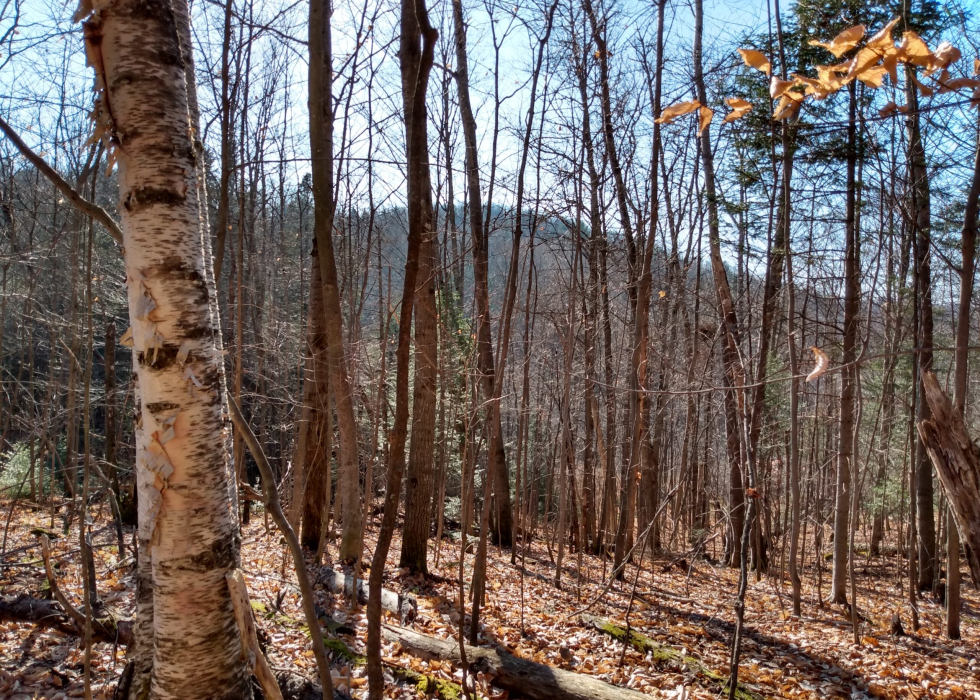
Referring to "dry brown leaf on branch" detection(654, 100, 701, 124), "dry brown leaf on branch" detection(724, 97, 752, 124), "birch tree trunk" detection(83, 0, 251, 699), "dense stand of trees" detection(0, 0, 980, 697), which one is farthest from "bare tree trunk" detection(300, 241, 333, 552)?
"dry brown leaf on branch" detection(724, 97, 752, 124)

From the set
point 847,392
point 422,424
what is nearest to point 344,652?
point 422,424

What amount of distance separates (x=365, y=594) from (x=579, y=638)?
214 centimetres

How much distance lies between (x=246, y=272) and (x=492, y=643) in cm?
1453

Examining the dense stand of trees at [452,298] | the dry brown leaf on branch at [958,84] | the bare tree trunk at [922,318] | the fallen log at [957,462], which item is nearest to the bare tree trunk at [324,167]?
the dense stand of trees at [452,298]

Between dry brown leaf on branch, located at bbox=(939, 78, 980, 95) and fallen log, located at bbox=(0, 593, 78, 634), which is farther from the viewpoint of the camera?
fallen log, located at bbox=(0, 593, 78, 634)

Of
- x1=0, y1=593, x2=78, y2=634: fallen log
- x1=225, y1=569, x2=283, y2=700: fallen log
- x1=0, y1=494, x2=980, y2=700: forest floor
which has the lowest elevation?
x1=0, y1=494, x2=980, y2=700: forest floor

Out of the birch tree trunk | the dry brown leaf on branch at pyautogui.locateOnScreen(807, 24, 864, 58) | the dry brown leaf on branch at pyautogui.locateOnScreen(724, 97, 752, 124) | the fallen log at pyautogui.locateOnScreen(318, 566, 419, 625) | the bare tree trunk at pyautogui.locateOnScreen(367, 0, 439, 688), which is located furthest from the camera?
the fallen log at pyautogui.locateOnScreen(318, 566, 419, 625)

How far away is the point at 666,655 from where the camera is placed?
5.49 metres

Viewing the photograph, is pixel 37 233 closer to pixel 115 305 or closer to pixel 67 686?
pixel 115 305

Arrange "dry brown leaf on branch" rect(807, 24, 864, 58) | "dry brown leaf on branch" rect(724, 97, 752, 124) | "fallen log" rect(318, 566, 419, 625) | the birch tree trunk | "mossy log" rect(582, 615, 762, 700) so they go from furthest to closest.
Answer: "fallen log" rect(318, 566, 419, 625)
"mossy log" rect(582, 615, 762, 700)
the birch tree trunk
"dry brown leaf on branch" rect(724, 97, 752, 124)
"dry brown leaf on branch" rect(807, 24, 864, 58)

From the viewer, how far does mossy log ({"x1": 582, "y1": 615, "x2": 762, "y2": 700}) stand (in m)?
4.96

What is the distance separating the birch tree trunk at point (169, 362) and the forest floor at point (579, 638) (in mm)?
1716

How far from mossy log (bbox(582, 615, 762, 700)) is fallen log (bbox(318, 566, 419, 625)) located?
1837mm

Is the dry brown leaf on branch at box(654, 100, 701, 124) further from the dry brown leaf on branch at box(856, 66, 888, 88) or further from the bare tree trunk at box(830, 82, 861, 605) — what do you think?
the bare tree trunk at box(830, 82, 861, 605)
